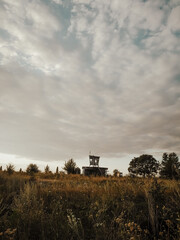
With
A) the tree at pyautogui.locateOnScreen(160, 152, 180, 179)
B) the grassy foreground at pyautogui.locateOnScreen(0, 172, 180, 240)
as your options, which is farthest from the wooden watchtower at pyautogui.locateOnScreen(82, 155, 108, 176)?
the grassy foreground at pyautogui.locateOnScreen(0, 172, 180, 240)

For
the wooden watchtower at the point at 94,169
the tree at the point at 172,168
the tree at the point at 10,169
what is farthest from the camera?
the wooden watchtower at the point at 94,169

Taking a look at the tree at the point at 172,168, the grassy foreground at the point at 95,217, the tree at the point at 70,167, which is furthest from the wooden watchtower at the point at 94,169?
the grassy foreground at the point at 95,217

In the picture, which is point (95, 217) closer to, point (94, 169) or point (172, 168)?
point (172, 168)

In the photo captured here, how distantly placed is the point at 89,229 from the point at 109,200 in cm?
155

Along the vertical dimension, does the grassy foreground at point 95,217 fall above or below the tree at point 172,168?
below

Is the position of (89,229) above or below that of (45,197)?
below

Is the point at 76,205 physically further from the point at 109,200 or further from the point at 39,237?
the point at 39,237

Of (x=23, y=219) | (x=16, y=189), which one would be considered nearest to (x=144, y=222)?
(x=23, y=219)

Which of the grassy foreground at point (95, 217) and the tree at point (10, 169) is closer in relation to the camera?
the grassy foreground at point (95, 217)

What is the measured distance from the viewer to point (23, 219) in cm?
368

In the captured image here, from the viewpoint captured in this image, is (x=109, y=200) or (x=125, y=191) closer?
(x=109, y=200)

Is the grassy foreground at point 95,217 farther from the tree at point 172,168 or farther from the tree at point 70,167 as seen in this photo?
the tree at point 70,167

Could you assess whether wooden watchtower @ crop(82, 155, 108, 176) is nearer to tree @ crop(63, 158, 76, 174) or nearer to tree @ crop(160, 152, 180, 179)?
tree @ crop(63, 158, 76, 174)

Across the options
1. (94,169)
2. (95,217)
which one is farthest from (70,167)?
(95,217)
